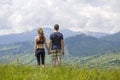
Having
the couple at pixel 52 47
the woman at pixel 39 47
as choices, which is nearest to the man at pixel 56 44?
the couple at pixel 52 47

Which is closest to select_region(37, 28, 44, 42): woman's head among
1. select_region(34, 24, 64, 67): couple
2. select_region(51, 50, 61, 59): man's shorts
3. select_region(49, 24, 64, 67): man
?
select_region(34, 24, 64, 67): couple

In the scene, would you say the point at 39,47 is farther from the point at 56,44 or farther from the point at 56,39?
the point at 56,39

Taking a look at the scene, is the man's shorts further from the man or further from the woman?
the woman

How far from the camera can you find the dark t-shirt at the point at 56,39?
1575 centimetres

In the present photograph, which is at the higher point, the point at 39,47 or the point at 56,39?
the point at 56,39

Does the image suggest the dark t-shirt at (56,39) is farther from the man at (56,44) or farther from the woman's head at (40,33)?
the woman's head at (40,33)

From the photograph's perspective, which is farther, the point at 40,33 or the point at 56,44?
the point at 56,44

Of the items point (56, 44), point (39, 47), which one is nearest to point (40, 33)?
point (39, 47)

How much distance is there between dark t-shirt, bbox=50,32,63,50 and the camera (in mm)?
15754

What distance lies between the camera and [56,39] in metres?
15.9

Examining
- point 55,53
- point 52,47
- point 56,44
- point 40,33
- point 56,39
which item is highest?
point 40,33

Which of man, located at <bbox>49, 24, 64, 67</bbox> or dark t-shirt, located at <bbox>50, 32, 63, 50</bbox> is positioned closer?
man, located at <bbox>49, 24, 64, 67</bbox>

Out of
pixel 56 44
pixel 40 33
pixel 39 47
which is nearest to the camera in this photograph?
pixel 40 33

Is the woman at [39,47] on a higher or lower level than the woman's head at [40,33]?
lower
